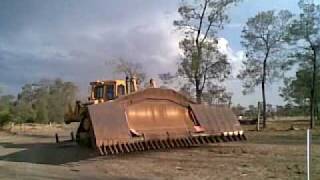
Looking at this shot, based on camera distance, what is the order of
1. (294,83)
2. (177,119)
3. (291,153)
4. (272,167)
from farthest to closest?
(294,83) → (177,119) → (291,153) → (272,167)

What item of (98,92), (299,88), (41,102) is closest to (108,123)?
(98,92)

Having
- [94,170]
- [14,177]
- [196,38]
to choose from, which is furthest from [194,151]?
[196,38]

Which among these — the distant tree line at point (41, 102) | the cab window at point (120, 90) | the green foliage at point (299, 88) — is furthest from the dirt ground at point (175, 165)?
the distant tree line at point (41, 102)

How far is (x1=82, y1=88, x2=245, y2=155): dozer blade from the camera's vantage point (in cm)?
1666

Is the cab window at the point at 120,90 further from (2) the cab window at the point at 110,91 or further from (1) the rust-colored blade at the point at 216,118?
(1) the rust-colored blade at the point at 216,118

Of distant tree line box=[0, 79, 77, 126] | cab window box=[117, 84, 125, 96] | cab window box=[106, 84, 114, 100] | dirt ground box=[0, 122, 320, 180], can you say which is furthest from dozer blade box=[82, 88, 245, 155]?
distant tree line box=[0, 79, 77, 126]

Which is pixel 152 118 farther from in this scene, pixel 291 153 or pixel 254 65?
Answer: pixel 254 65

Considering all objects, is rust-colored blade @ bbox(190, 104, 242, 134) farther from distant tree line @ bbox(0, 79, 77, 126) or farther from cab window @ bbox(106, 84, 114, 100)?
distant tree line @ bbox(0, 79, 77, 126)

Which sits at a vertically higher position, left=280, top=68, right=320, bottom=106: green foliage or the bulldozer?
left=280, top=68, right=320, bottom=106: green foliage

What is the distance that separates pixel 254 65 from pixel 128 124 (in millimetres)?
31107

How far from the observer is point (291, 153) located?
62.3 feet

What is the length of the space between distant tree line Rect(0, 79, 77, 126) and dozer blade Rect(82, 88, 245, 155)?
188 feet

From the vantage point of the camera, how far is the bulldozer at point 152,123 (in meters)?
16.7

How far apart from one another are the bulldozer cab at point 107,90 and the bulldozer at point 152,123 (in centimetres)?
459
